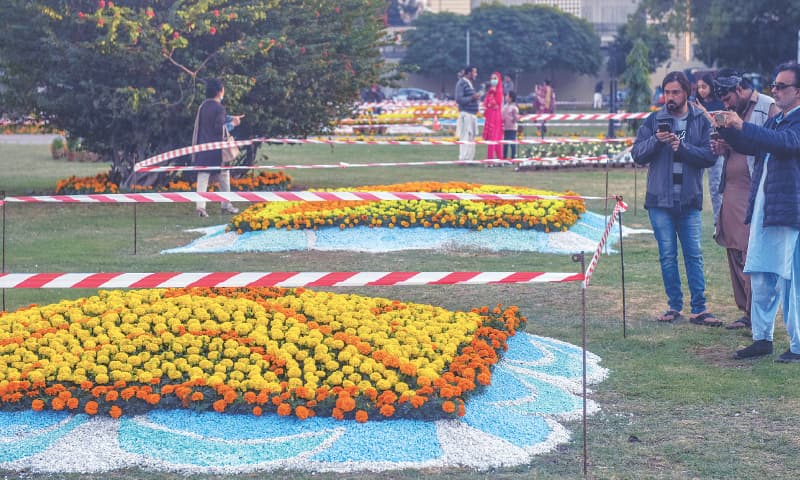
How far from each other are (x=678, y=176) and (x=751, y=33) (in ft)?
141

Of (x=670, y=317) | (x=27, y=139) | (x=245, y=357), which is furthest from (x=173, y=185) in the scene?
(x=27, y=139)

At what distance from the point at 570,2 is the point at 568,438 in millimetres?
122127

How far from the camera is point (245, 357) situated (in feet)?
21.1

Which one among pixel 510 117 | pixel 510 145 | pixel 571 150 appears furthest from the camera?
pixel 510 145

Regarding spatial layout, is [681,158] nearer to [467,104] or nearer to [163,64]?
[163,64]

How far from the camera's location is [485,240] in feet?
42.6

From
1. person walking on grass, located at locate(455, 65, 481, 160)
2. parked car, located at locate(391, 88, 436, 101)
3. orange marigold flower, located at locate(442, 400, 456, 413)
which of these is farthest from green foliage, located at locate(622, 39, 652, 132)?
parked car, located at locate(391, 88, 436, 101)

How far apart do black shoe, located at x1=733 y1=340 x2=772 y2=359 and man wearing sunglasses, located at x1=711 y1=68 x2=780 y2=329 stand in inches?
33.8

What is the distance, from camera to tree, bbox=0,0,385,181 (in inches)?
665

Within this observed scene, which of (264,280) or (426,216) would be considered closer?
(264,280)

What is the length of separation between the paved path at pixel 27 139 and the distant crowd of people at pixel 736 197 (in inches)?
1276

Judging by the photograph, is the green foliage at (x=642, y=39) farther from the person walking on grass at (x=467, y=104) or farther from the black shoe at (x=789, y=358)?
the black shoe at (x=789, y=358)

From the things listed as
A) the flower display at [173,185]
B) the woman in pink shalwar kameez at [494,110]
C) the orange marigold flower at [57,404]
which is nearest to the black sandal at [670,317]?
the orange marigold flower at [57,404]

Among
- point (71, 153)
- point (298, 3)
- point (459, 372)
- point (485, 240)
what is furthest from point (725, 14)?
point (459, 372)
